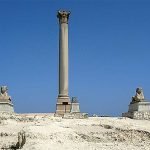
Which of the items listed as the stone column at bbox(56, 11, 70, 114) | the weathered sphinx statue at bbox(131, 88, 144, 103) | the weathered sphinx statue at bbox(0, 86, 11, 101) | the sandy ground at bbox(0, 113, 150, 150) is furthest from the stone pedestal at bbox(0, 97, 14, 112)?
the weathered sphinx statue at bbox(131, 88, 144, 103)

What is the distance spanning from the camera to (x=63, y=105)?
36594 millimetres

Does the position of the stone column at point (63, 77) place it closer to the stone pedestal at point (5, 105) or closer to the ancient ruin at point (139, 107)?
the ancient ruin at point (139, 107)

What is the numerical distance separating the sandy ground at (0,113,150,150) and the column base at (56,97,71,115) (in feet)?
24.3

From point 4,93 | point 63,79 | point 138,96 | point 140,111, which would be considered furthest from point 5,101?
point 138,96

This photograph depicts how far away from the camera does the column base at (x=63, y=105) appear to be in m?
36.3

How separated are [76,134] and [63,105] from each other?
44.0 feet

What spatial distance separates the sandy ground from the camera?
2041 cm

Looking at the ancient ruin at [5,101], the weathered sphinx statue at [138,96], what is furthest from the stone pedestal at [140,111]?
the ancient ruin at [5,101]

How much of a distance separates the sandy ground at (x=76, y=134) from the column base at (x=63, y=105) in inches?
291

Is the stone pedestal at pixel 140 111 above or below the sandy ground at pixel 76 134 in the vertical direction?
above

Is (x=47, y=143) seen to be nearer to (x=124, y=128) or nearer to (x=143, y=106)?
(x=124, y=128)

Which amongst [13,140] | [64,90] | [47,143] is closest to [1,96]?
[64,90]

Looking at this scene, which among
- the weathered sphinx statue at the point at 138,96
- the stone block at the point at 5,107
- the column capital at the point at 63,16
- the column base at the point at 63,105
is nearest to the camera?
the stone block at the point at 5,107

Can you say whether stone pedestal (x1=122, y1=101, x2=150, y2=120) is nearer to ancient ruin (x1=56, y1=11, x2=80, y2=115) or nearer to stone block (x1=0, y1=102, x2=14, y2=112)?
ancient ruin (x1=56, y1=11, x2=80, y2=115)
